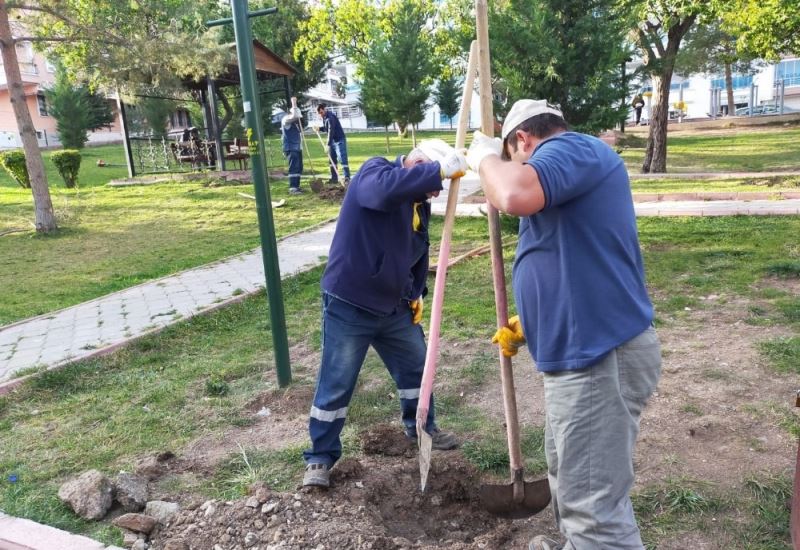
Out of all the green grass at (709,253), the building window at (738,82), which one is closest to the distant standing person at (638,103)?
the green grass at (709,253)

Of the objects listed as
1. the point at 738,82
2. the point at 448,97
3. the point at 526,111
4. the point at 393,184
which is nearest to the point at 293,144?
the point at 393,184

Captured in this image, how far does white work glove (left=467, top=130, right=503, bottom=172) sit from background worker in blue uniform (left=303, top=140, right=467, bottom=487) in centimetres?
36

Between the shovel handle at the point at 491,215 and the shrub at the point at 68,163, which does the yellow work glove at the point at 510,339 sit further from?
the shrub at the point at 68,163

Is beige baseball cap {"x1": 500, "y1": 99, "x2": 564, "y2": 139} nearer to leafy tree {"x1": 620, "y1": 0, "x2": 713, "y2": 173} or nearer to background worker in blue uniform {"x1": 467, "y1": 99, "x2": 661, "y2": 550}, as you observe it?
background worker in blue uniform {"x1": 467, "y1": 99, "x2": 661, "y2": 550}

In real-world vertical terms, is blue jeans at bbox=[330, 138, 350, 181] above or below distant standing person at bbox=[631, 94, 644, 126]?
below

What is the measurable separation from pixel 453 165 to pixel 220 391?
8.70 feet

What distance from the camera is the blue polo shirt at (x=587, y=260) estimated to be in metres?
2.10

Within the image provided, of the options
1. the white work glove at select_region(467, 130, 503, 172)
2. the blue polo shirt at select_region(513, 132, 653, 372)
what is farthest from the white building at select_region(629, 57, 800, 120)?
the blue polo shirt at select_region(513, 132, 653, 372)

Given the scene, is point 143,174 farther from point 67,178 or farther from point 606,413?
point 606,413

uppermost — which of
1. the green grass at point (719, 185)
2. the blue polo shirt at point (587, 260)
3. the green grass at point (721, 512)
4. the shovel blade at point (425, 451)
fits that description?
the blue polo shirt at point (587, 260)

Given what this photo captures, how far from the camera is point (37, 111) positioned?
37.4 metres

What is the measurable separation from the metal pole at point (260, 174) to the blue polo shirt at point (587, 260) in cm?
249

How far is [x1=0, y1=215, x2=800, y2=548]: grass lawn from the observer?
11.2 feet

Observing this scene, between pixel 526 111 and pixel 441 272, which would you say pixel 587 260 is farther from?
pixel 441 272
